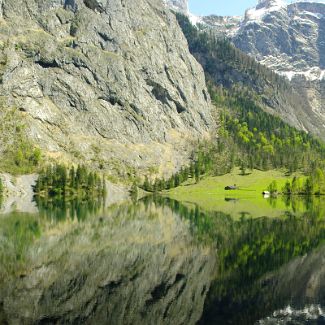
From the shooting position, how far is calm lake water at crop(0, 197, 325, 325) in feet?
118

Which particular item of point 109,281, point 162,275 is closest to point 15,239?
point 109,281

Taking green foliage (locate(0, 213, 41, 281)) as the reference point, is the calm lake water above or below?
below

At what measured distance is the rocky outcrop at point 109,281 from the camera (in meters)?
35.2

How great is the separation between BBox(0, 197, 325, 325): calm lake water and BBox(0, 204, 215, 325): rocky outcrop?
0.10 meters

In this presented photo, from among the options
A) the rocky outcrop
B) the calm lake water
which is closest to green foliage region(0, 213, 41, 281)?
the calm lake water

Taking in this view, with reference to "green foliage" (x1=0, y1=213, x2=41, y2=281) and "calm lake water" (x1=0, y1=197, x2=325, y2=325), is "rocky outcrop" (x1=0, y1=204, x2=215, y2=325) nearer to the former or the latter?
"calm lake water" (x1=0, y1=197, x2=325, y2=325)

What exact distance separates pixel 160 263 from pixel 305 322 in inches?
937

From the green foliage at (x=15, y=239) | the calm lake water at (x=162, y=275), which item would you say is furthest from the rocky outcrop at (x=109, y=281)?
the green foliage at (x=15, y=239)

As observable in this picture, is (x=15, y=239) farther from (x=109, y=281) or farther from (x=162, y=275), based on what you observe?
(x=162, y=275)

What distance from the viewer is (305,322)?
34281 millimetres

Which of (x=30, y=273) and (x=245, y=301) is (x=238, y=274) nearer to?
(x=245, y=301)

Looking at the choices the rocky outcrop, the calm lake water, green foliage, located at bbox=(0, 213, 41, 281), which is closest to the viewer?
the rocky outcrop

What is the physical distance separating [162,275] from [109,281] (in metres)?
6.45

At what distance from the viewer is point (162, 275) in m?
48.9
